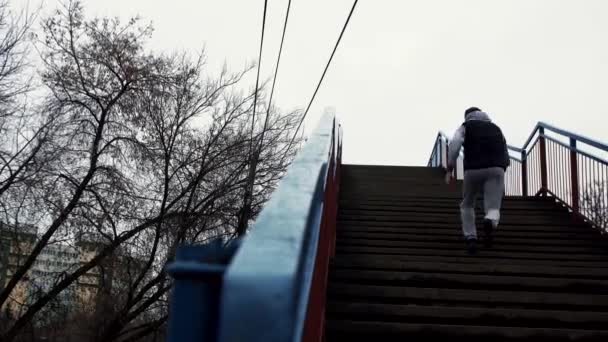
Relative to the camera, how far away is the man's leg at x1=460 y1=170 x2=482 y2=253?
223 inches

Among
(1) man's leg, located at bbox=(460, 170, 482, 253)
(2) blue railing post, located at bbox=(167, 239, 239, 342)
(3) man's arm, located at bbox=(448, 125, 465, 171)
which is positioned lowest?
(2) blue railing post, located at bbox=(167, 239, 239, 342)

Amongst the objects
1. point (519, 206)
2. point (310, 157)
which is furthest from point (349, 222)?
point (310, 157)

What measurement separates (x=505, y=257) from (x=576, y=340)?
186 cm

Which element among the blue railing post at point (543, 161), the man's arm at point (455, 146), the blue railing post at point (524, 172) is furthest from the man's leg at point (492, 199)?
the blue railing post at point (524, 172)

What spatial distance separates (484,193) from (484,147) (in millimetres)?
413

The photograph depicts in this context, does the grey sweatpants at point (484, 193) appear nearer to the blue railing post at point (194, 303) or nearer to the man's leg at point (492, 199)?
the man's leg at point (492, 199)

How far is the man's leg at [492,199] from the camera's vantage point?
18.9 ft

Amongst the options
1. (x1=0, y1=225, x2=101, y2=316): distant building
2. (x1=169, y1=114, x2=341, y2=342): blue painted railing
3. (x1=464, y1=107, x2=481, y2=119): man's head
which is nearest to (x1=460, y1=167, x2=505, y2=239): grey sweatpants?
(x1=464, y1=107, x2=481, y2=119): man's head

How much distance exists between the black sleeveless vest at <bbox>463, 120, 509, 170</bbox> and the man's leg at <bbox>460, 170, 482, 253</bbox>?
0.30 feet

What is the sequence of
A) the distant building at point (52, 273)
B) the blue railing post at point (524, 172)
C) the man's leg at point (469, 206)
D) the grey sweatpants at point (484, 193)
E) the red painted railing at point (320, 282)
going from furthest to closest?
the distant building at point (52, 273) → the blue railing post at point (524, 172) → the grey sweatpants at point (484, 193) → the man's leg at point (469, 206) → the red painted railing at point (320, 282)

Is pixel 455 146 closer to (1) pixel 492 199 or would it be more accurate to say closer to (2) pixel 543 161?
(1) pixel 492 199

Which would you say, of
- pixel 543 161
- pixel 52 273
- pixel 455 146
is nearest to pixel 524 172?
pixel 543 161

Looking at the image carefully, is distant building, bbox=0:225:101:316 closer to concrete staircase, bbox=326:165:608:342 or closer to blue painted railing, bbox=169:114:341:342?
concrete staircase, bbox=326:165:608:342

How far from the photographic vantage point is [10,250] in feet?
41.8
